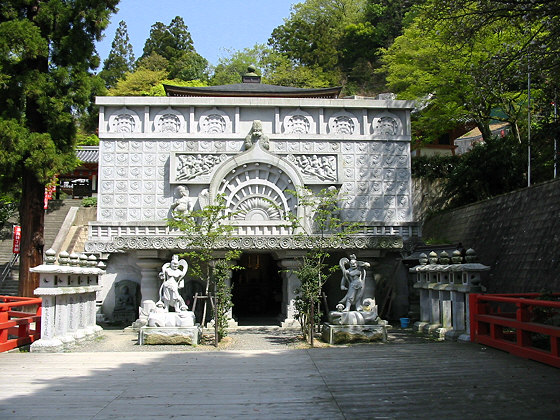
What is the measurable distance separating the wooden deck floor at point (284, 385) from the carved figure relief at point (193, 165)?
8.38 metres

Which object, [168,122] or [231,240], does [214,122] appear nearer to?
[168,122]

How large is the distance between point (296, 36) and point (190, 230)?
37365 millimetres

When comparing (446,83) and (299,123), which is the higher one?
(446,83)

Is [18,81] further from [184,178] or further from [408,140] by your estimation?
[408,140]

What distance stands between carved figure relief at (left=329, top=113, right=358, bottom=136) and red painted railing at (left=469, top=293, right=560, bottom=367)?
910 centimetres

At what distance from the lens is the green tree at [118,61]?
48834 millimetres

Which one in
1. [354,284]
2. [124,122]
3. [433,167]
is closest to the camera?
[354,284]

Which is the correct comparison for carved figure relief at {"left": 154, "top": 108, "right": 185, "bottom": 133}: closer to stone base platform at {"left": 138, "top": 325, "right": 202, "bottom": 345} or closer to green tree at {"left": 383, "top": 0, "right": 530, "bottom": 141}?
stone base platform at {"left": 138, "top": 325, "right": 202, "bottom": 345}

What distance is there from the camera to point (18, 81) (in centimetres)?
1443

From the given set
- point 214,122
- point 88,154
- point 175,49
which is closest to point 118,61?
point 175,49

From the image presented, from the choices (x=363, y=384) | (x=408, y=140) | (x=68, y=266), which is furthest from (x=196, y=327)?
(x=408, y=140)

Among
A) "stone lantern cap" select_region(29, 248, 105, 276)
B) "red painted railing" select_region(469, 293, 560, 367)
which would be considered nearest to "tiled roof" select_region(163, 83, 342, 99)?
"stone lantern cap" select_region(29, 248, 105, 276)

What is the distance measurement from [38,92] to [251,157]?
259 inches

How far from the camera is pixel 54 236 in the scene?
22766 mm
